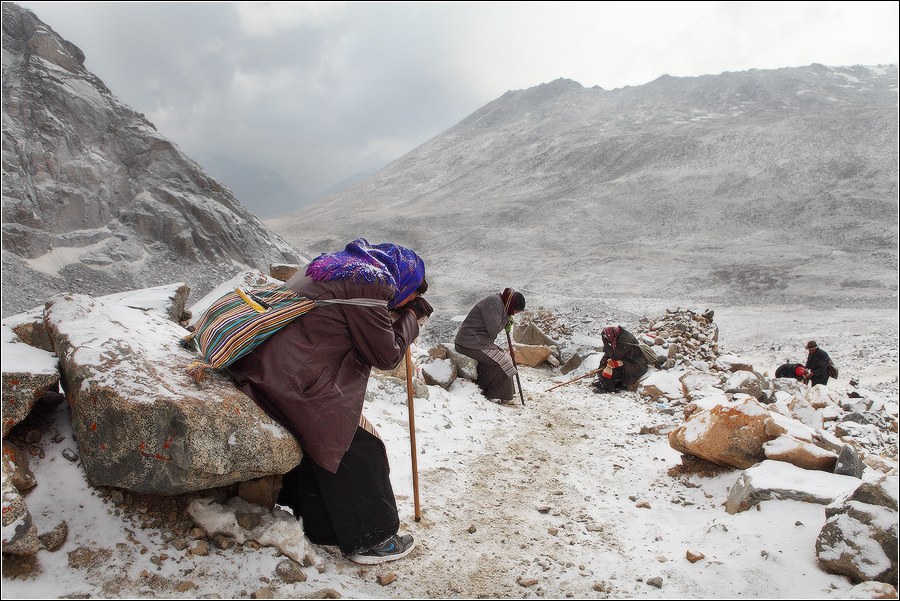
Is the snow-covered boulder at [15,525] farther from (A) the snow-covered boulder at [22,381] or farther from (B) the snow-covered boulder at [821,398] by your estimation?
(B) the snow-covered boulder at [821,398]

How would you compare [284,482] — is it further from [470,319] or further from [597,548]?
[470,319]

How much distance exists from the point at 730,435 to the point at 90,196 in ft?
61.1

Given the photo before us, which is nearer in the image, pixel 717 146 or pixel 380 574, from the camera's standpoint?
pixel 380 574

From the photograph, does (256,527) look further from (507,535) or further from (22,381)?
(507,535)

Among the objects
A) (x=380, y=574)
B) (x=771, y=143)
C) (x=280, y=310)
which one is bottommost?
(x=380, y=574)

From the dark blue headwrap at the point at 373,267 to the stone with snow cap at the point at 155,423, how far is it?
71 cm

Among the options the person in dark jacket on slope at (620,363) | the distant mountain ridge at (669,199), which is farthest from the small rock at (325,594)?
the distant mountain ridge at (669,199)

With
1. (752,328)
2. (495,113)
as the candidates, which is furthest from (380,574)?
(495,113)

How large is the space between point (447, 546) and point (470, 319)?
14.0 ft

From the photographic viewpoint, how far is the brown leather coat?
2.18 m

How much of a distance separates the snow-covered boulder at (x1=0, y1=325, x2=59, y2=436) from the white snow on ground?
26 cm

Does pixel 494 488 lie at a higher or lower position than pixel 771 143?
lower

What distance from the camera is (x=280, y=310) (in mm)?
2199

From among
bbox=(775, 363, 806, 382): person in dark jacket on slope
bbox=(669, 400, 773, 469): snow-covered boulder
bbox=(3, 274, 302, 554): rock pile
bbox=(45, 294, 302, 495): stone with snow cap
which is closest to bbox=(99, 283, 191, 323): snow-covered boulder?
bbox=(3, 274, 302, 554): rock pile
